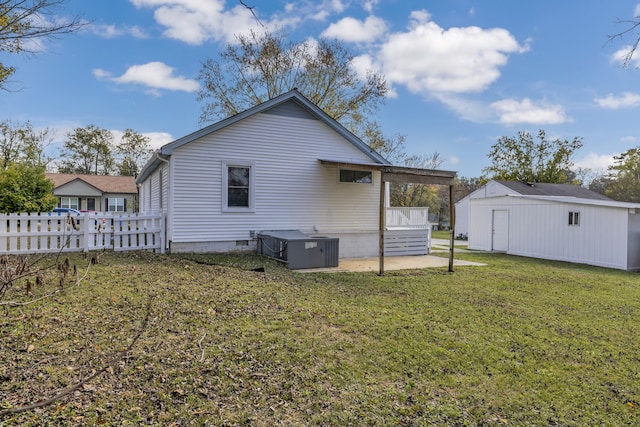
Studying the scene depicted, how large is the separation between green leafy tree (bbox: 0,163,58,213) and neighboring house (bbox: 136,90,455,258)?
7.19 metres

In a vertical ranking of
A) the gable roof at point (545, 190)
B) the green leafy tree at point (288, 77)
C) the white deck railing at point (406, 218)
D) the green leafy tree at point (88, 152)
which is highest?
the green leafy tree at point (288, 77)

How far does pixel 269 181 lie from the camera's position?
11148 mm

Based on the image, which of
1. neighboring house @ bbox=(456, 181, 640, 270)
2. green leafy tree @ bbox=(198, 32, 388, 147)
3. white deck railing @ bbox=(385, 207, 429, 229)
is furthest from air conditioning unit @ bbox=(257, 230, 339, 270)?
green leafy tree @ bbox=(198, 32, 388, 147)

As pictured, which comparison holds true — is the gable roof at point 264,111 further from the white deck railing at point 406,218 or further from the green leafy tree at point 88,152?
the green leafy tree at point 88,152

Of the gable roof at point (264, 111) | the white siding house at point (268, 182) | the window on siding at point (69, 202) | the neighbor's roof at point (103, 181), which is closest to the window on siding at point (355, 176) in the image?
the white siding house at point (268, 182)

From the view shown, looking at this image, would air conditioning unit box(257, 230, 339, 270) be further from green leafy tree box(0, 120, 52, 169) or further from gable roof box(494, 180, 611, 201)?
green leafy tree box(0, 120, 52, 169)

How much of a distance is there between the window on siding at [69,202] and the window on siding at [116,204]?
2.46 m

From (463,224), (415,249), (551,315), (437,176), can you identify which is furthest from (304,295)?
(463,224)

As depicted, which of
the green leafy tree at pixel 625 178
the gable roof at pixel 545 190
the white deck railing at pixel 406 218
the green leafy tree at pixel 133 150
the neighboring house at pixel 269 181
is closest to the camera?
the neighboring house at pixel 269 181

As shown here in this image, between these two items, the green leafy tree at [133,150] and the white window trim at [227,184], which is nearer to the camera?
the white window trim at [227,184]

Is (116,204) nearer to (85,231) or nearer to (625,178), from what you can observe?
(85,231)

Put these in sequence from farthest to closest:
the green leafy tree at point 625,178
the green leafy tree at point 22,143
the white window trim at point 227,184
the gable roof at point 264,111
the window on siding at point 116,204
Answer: the green leafy tree at point 625,178, the window on siding at point 116,204, the green leafy tree at point 22,143, the white window trim at point 227,184, the gable roof at point 264,111

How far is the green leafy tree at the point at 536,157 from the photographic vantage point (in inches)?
1241

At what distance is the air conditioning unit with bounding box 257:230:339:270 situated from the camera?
31.0ft
